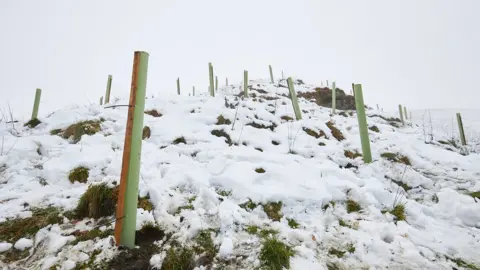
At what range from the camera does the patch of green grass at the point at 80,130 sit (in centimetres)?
479

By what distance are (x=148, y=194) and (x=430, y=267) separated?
2.80 metres

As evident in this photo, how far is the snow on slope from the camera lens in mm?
2264

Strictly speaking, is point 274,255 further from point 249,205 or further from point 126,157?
point 126,157

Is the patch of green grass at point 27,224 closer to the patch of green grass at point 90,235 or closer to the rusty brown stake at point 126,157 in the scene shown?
the patch of green grass at point 90,235

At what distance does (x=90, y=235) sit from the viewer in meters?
2.34

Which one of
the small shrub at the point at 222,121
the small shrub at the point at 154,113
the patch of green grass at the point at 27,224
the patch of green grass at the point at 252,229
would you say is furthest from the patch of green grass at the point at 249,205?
the small shrub at the point at 154,113

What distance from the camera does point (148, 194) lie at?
2877 mm

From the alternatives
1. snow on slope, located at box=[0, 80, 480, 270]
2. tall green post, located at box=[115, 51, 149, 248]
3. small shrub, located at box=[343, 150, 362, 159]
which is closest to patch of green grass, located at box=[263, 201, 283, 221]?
snow on slope, located at box=[0, 80, 480, 270]

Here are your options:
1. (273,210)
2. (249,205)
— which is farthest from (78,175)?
(273,210)

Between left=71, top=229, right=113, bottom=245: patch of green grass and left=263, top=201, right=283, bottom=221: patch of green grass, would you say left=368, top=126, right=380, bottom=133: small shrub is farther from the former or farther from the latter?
left=71, top=229, right=113, bottom=245: patch of green grass

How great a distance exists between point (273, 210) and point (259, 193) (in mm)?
301

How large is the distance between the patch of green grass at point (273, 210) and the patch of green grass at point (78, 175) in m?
2.39

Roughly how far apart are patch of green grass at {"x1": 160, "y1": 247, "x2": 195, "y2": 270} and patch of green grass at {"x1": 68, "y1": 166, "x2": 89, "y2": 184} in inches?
75.7

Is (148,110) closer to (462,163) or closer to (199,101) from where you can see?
(199,101)
